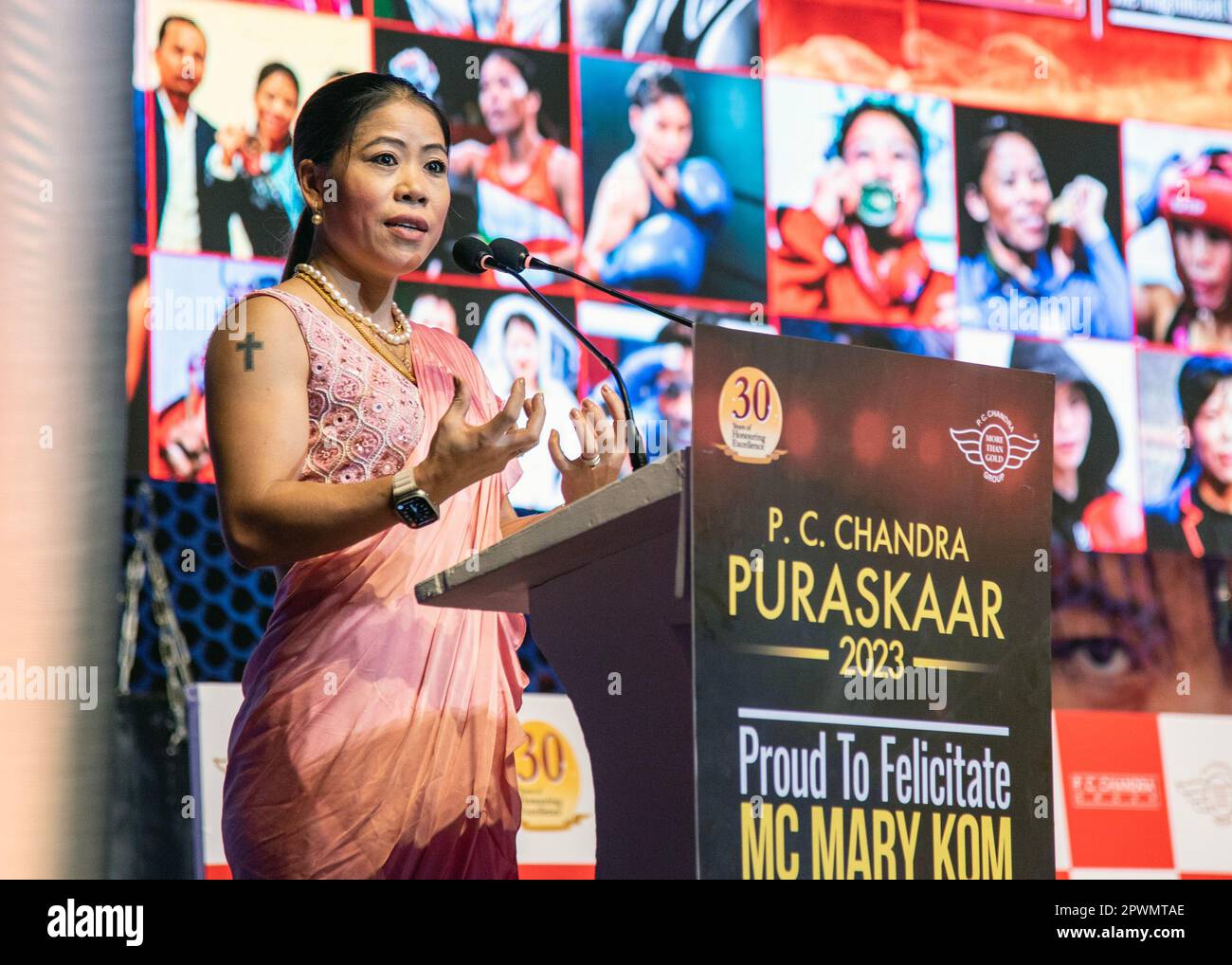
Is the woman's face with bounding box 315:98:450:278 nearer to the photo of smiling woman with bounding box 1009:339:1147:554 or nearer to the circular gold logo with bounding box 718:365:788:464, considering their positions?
the circular gold logo with bounding box 718:365:788:464

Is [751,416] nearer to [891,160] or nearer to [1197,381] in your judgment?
[891,160]

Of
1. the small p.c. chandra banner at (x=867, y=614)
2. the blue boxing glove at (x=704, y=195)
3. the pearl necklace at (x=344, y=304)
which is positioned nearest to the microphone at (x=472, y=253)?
the pearl necklace at (x=344, y=304)

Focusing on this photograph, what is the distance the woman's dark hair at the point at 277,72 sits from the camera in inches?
179

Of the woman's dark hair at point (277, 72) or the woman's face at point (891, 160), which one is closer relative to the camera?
the woman's dark hair at point (277, 72)

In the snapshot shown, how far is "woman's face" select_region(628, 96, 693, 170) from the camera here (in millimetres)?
4895

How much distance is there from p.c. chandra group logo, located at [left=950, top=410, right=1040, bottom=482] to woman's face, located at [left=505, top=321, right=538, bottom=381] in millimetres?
2723

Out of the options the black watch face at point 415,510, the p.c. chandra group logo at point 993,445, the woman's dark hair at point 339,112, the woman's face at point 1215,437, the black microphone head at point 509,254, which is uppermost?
the woman's face at point 1215,437

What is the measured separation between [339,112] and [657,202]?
8.00ft

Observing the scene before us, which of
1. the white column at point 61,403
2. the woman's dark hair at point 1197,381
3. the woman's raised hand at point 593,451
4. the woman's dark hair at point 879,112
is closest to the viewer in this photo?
the woman's raised hand at point 593,451

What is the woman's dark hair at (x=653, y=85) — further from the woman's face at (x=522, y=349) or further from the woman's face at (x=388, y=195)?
the woman's face at (x=388, y=195)

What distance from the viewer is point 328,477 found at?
2.30m

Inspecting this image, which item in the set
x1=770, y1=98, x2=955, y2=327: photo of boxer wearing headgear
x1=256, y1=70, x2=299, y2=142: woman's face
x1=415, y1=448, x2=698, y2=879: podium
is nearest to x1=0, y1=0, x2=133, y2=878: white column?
x1=256, y1=70, x2=299, y2=142: woman's face

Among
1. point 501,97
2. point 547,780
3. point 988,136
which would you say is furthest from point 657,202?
point 547,780

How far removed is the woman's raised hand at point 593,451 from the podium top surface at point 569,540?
253mm
